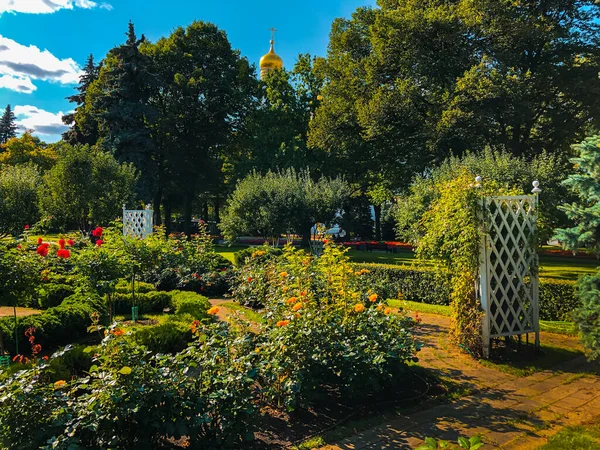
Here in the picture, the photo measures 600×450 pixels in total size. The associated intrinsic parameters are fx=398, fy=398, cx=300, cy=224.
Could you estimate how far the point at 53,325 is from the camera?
229 inches

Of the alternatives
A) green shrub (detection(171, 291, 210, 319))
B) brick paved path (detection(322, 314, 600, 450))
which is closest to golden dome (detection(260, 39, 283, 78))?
green shrub (detection(171, 291, 210, 319))

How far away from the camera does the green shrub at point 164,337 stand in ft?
16.0

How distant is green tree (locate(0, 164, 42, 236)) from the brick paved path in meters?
18.7

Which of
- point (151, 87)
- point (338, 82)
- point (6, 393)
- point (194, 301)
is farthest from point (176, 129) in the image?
point (6, 393)

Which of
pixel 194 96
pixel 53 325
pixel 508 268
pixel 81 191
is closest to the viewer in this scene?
pixel 508 268

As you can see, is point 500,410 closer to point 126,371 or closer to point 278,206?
point 126,371

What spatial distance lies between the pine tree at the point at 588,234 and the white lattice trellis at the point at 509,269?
2.94 feet

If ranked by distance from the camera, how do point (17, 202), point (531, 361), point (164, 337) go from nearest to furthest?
point (164, 337) < point (531, 361) < point (17, 202)

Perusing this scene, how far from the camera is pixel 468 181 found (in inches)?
221

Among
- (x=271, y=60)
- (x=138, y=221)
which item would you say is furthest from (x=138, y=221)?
(x=271, y=60)

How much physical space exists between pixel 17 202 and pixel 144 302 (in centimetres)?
1392

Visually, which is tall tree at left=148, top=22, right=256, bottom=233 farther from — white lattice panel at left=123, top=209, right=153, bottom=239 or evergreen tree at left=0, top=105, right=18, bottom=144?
evergreen tree at left=0, top=105, right=18, bottom=144

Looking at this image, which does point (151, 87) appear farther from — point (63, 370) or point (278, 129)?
point (63, 370)

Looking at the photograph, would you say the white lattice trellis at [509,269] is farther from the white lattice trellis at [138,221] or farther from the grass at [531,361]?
the white lattice trellis at [138,221]
